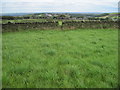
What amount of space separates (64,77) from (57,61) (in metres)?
1.21

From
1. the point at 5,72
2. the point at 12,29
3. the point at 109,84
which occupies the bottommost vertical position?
the point at 109,84

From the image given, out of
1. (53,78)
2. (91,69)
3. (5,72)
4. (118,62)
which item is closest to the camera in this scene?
(53,78)

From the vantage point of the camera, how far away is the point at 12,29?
42.4 feet

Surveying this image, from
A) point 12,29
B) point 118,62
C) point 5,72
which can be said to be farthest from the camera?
point 12,29

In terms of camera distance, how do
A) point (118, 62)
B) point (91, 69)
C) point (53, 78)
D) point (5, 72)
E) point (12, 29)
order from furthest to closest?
point (12, 29), point (118, 62), point (91, 69), point (5, 72), point (53, 78)

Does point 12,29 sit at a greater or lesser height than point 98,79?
greater

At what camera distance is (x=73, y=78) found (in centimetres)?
310

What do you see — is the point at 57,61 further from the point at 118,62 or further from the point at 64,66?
the point at 118,62

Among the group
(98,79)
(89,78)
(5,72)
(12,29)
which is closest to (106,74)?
(98,79)

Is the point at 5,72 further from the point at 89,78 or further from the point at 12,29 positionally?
the point at 12,29

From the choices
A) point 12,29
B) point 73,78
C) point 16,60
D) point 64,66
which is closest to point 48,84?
point 73,78

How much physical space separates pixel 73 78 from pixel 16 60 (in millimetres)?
2557

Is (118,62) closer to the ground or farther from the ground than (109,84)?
farther from the ground

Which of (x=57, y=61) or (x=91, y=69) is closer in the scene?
(x=91, y=69)
